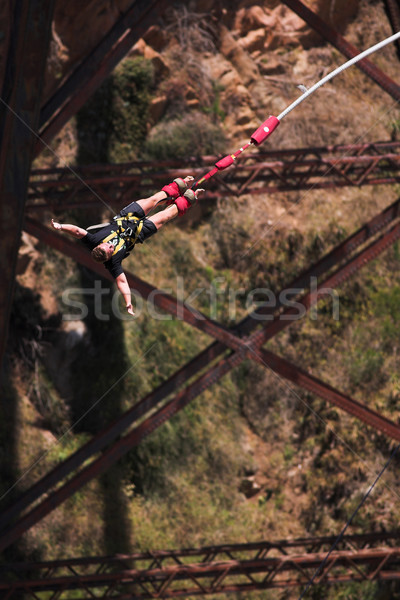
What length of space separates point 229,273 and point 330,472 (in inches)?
218

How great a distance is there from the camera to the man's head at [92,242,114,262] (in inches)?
382

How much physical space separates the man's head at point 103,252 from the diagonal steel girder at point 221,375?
5.87m

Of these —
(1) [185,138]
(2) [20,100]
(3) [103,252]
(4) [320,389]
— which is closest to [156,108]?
(1) [185,138]

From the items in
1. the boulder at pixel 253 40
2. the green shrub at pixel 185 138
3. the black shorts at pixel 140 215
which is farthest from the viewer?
the boulder at pixel 253 40

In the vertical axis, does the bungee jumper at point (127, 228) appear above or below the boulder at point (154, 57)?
below

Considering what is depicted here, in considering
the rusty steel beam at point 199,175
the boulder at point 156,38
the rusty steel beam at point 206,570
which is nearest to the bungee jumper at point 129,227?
the rusty steel beam at point 199,175

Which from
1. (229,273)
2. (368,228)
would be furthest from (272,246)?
(368,228)

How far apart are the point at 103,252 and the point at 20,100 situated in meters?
4.06

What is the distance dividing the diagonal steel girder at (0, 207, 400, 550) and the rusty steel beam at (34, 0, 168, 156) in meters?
4.54

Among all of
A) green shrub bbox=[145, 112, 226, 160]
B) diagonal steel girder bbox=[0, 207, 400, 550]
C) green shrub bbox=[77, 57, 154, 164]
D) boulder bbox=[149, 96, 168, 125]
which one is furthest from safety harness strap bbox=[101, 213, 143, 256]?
boulder bbox=[149, 96, 168, 125]

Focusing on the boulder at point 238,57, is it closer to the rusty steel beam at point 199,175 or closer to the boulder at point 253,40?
the boulder at point 253,40

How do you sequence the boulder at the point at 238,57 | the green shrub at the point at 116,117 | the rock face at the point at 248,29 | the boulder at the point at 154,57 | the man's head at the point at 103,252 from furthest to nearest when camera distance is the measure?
the boulder at the point at 238,57 < the rock face at the point at 248,29 < the boulder at the point at 154,57 < the green shrub at the point at 116,117 < the man's head at the point at 103,252

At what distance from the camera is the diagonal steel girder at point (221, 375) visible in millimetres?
15438

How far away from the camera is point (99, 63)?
14.8 m
